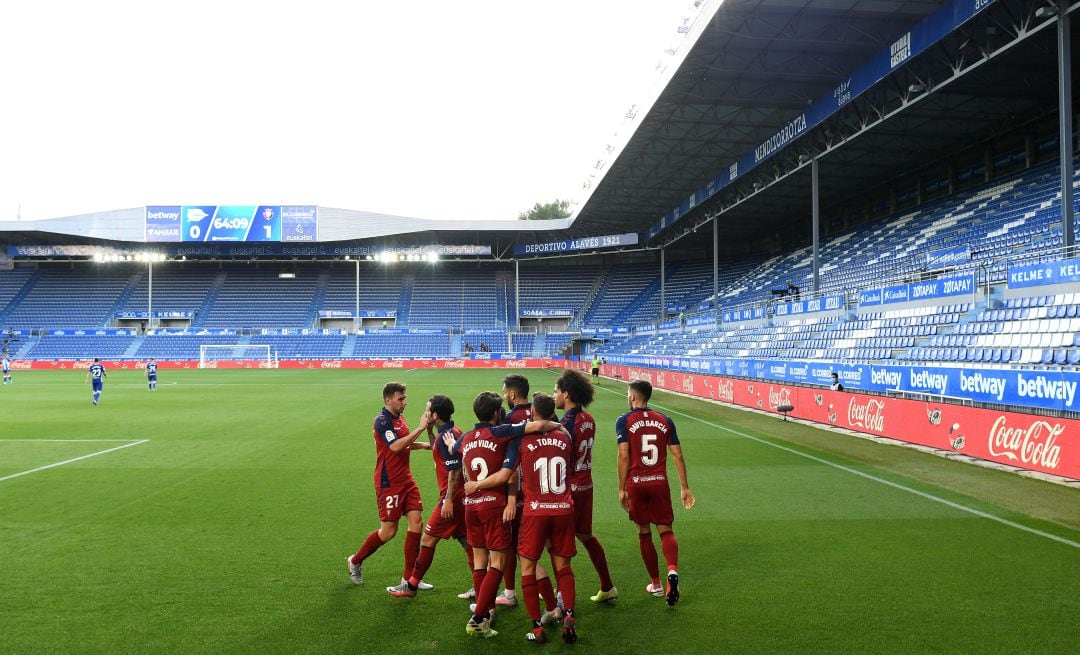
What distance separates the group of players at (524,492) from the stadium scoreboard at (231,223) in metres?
59.1

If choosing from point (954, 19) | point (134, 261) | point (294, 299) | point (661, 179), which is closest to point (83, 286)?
point (134, 261)

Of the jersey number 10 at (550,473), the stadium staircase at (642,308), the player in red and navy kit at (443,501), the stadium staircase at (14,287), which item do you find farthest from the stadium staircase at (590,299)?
the jersey number 10 at (550,473)

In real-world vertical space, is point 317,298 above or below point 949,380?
above

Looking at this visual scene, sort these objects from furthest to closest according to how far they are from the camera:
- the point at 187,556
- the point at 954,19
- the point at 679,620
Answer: the point at 954,19 → the point at 187,556 → the point at 679,620

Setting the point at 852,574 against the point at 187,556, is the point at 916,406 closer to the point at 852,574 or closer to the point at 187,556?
the point at 852,574

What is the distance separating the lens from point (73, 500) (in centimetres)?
937

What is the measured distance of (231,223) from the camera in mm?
60594

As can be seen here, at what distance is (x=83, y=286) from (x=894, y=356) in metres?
75.1

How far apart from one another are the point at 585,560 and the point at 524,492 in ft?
7.18

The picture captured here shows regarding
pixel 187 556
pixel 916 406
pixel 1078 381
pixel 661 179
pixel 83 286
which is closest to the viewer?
pixel 187 556

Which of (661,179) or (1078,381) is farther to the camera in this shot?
(661,179)

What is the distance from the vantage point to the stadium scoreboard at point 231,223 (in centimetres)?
6034

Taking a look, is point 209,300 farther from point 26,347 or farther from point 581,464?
point 581,464

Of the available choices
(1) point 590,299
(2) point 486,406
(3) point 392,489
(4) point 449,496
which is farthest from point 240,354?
(2) point 486,406
